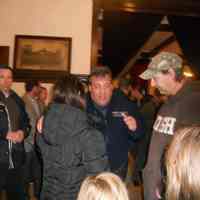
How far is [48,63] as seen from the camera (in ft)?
12.9

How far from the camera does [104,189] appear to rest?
1301 mm

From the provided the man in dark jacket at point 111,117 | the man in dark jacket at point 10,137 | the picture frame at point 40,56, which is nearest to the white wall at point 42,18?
the picture frame at point 40,56

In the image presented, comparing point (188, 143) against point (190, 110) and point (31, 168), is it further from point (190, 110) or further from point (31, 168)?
point (31, 168)

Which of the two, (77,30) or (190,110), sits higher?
(77,30)

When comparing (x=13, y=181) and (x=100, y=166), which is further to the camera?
(x=13, y=181)

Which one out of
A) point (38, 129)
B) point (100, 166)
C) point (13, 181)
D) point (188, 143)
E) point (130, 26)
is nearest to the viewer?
point (188, 143)

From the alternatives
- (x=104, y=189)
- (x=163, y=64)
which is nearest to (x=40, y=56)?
(x=163, y=64)

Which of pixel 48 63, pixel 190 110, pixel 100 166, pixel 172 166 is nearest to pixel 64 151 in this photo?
pixel 100 166

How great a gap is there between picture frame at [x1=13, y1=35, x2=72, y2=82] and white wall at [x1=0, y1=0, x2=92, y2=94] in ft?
0.24

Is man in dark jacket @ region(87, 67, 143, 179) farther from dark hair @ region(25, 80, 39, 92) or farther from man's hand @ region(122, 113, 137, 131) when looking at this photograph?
dark hair @ region(25, 80, 39, 92)

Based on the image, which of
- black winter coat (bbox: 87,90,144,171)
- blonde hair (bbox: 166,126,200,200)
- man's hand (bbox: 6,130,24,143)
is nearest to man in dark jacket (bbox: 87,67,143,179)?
black winter coat (bbox: 87,90,144,171)

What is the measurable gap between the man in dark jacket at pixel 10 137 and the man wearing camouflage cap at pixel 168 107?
1.21 meters

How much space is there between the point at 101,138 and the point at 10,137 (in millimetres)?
1158

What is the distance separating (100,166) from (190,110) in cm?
62
